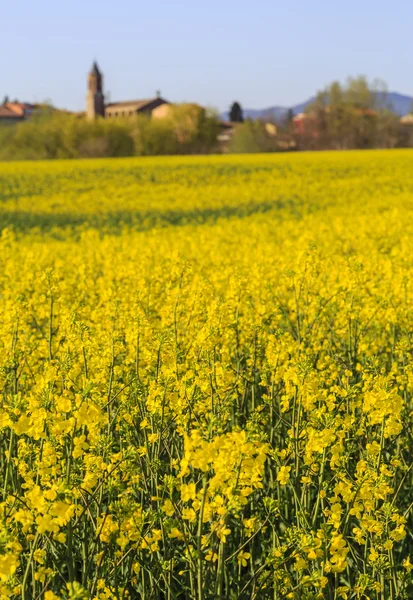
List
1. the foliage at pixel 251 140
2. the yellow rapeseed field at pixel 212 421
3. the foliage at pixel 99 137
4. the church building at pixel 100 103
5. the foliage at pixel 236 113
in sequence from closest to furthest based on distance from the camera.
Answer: the yellow rapeseed field at pixel 212 421
the foliage at pixel 99 137
the foliage at pixel 251 140
the foliage at pixel 236 113
the church building at pixel 100 103

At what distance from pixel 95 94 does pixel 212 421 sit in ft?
435

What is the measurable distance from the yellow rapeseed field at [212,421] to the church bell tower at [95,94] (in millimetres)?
118514

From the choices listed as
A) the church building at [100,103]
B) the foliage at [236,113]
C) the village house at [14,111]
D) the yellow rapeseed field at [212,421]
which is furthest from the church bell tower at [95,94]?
the yellow rapeseed field at [212,421]

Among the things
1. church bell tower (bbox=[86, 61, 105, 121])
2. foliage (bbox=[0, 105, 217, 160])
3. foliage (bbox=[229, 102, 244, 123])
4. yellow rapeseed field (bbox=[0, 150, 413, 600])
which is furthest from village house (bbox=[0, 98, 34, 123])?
yellow rapeseed field (bbox=[0, 150, 413, 600])

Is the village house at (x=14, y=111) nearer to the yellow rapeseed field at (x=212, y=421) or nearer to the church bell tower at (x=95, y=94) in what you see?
the church bell tower at (x=95, y=94)

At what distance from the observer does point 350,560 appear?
4.05 meters

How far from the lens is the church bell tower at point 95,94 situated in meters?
128

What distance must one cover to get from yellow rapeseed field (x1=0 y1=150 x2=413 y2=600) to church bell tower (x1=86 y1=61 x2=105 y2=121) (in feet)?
389

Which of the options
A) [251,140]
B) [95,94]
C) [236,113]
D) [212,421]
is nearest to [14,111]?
[95,94]

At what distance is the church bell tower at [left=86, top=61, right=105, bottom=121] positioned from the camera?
12838 centimetres

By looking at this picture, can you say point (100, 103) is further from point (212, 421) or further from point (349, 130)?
point (212, 421)

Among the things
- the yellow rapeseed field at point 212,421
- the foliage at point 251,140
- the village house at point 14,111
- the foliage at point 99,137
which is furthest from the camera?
the village house at point 14,111

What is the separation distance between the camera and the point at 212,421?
2.84 meters

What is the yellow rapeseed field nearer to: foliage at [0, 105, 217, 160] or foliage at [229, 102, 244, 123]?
foliage at [0, 105, 217, 160]
